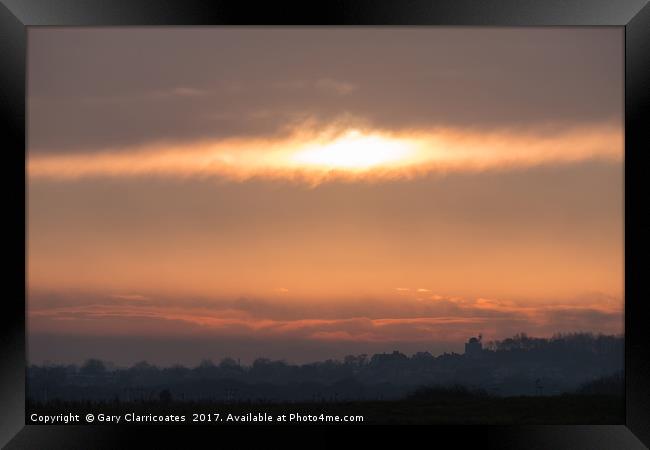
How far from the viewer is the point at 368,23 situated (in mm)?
5621

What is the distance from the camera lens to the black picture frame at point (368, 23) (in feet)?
18.3

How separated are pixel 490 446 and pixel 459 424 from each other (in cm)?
20

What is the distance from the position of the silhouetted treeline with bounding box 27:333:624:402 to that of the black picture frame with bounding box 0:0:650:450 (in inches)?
10.1

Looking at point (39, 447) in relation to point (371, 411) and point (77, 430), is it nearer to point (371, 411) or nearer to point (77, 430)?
point (77, 430)

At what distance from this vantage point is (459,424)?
18.5 feet

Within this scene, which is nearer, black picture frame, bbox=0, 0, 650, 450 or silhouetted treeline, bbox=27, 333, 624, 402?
black picture frame, bbox=0, 0, 650, 450

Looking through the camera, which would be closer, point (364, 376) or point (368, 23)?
point (368, 23)

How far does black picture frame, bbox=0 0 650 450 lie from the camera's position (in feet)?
18.3

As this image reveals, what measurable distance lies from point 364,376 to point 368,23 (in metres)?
1.97

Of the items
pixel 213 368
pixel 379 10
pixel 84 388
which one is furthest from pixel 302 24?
pixel 84 388

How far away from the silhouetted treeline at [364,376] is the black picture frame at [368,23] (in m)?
0.26

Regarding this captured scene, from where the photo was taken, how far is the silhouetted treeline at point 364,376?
19.2 ft

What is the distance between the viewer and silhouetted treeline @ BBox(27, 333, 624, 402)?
19.2ft

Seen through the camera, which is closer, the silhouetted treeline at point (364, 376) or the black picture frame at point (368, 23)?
the black picture frame at point (368, 23)
